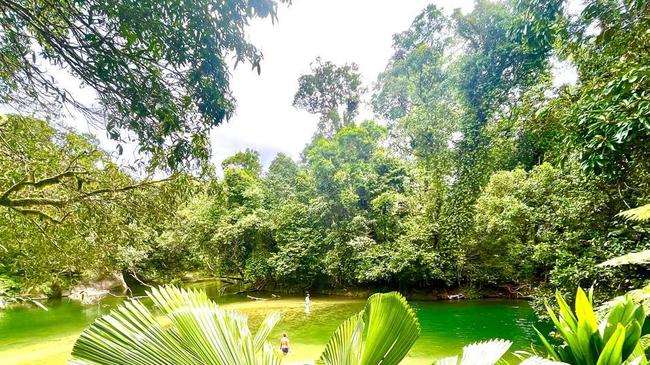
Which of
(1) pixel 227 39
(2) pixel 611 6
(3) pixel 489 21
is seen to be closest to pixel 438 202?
(3) pixel 489 21

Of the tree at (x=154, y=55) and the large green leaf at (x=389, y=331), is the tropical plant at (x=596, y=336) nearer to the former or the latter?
the large green leaf at (x=389, y=331)

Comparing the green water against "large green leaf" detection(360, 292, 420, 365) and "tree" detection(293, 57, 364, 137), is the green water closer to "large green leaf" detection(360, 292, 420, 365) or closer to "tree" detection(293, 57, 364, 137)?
"large green leaf" detection(360, 292, 420, 365)

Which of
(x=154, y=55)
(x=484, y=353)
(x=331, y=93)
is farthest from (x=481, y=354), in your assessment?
(x=331, y=93)

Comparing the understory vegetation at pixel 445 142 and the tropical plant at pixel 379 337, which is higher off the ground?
the understory vegetation at pixel 445 142

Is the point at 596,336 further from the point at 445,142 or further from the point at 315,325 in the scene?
the point at 315,325

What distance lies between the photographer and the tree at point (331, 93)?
3103 cm

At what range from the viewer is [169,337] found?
111cm

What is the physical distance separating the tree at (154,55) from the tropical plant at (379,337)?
7.83 feet

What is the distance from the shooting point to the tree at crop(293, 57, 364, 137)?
31.0m

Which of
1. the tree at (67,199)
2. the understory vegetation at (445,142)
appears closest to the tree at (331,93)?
the understory vegetation at (445,142)

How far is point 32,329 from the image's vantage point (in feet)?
47.9

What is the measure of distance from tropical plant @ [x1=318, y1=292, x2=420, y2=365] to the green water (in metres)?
9.15

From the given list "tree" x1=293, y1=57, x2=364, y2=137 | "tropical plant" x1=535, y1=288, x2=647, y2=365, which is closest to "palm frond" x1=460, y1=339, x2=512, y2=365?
"tropical plant" x1=535, y1=288, x2=647, y2=365

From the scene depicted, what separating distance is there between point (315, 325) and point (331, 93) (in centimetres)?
2265
